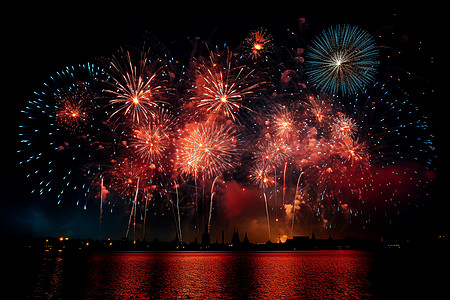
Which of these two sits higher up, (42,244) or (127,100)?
(127,100)

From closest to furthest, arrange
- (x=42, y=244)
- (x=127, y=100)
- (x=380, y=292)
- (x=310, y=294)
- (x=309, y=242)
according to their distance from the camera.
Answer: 1. (x=310, y=294)
2. (x=380, y=292)
3. (x=127, y=100)
4. (x=42, y=244)
5. (x=309, y=242)

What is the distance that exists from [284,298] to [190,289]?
5254 mm

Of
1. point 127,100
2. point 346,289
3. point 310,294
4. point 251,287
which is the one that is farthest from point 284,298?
point 127,100

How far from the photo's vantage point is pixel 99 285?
54.9ft

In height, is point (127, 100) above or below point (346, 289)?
above

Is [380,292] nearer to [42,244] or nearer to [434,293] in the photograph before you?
[434,293]

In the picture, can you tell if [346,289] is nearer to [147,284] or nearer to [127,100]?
[147,284]

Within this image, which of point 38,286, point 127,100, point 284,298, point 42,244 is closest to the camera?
point 284,298

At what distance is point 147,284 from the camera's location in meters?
16.9

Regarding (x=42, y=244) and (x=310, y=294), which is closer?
(x=310, y=294)

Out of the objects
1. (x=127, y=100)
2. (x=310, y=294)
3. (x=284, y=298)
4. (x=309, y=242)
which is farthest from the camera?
(x=309, y=242)

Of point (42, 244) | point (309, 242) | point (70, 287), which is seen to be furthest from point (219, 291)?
point (309, 242)

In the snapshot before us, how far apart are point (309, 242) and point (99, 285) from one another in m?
170

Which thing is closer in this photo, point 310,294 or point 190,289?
point 310,294
